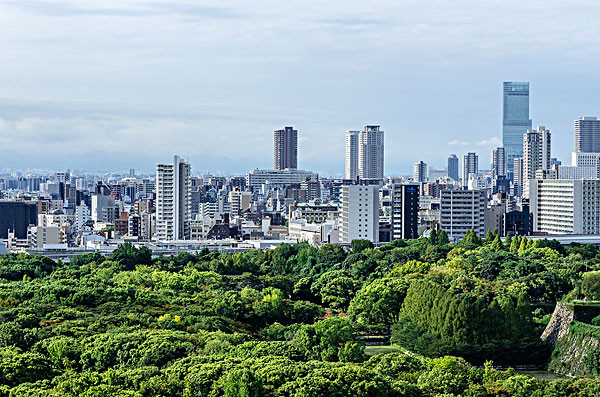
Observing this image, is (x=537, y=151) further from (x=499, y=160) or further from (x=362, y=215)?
(x=499, y=160)

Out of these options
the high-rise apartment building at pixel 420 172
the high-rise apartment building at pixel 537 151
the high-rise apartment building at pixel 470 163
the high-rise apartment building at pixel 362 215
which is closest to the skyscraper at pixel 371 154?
the high-rise apartment building at pixel 420 172

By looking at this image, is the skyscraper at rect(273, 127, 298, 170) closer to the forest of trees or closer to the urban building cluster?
the urban building cluster

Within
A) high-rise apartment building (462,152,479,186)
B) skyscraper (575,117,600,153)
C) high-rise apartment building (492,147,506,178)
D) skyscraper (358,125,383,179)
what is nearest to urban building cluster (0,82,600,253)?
skyscraper (575,117,600,153)

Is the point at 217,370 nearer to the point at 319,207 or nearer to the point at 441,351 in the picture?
the point at 441,351

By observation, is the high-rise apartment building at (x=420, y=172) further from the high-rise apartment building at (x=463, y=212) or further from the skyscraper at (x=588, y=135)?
the high-rise apartment building at (x=463, y=212)

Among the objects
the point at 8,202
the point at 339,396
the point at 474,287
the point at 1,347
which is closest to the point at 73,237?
the point at 8,202
